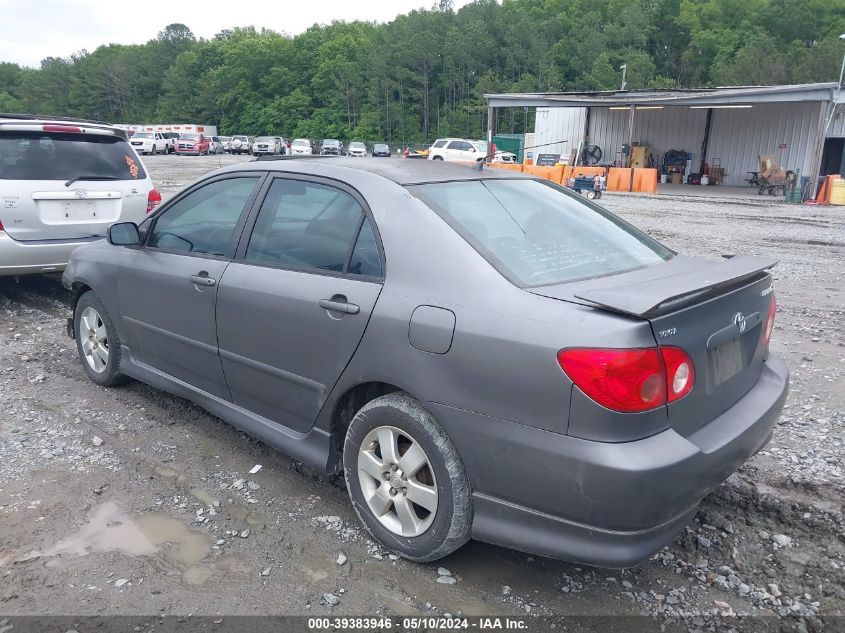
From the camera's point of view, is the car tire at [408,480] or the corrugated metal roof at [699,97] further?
the corrugated metal roof at [699,97]

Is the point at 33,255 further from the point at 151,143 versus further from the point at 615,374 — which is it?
the point at 151,143

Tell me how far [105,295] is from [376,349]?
2.62m

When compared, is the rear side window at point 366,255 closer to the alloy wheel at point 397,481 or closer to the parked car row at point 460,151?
the alloy wheel at point 397,481

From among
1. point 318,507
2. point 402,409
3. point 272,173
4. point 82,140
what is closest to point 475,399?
point 402,409

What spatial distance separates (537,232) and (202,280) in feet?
6.12

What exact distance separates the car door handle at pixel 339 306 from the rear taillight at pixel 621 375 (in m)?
0.99

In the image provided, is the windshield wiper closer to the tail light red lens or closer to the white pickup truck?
the tail light red lens

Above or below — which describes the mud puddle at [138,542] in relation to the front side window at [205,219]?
below

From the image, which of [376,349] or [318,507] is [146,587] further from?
[376,349]

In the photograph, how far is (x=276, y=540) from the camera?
9.91ft

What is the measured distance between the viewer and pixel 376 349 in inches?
108

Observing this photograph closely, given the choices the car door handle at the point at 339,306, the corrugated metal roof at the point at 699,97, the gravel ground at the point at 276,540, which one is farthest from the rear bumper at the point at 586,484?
the corrugated metal roof at the point at 699,97

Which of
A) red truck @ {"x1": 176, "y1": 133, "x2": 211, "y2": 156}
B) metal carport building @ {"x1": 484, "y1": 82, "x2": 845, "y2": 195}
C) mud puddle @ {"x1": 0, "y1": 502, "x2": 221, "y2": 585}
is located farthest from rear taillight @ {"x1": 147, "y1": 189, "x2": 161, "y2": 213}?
red truck @ {"x1": 176, "y1": 133, "x2": 211, "y2": 156}

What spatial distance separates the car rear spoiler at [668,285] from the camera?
226 centimetres
